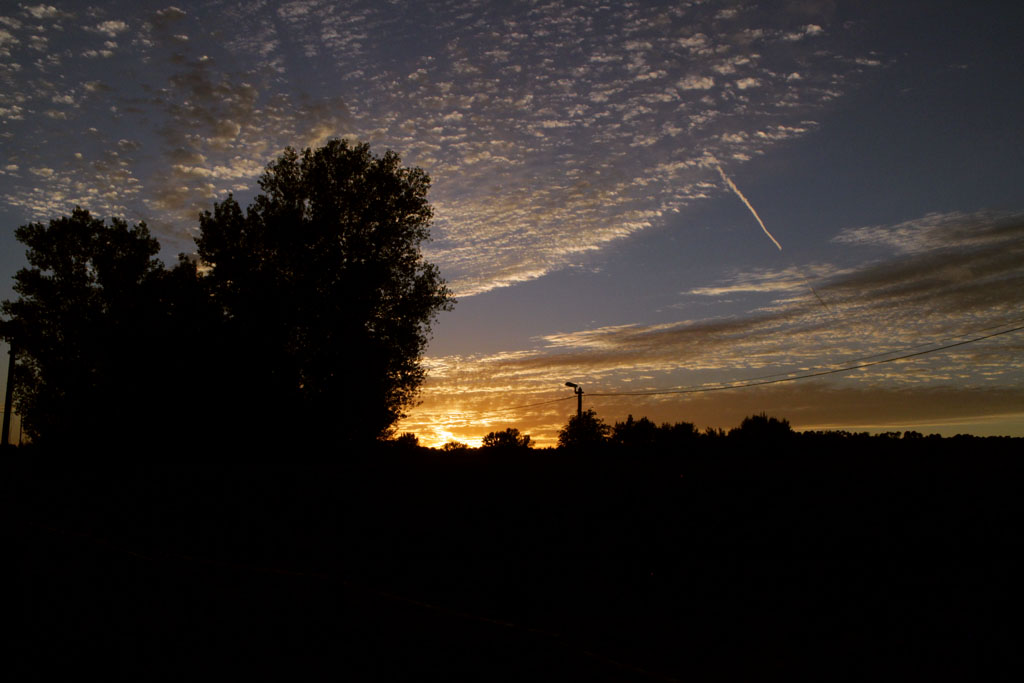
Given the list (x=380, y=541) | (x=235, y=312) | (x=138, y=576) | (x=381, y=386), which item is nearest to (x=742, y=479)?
(x=380, y=541)

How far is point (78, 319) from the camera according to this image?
4125cm

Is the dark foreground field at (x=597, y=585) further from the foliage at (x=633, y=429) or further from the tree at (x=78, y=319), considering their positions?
the foliage at (x=633, y=429)

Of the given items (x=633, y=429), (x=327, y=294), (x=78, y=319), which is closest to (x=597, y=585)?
(x=327, y=294)

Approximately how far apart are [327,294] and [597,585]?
843 inches

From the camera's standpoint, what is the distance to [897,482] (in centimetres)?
965

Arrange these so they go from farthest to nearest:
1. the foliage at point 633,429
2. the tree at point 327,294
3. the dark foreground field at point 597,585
A: the foliage at point 633,429, the tree at point 327,294, the dark foreground field at point 597,585

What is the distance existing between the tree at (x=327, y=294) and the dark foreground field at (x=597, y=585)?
13.9 metres

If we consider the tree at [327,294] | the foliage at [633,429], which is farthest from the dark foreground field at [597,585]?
the foliage at [633,429]

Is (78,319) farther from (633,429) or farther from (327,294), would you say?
(633,429)

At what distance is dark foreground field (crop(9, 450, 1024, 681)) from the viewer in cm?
719

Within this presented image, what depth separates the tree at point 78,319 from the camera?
3762cm

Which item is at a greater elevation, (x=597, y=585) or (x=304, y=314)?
(x=304, y=314)

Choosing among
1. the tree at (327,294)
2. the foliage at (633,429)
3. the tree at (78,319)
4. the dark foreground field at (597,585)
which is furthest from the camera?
the foliage at (633,429)

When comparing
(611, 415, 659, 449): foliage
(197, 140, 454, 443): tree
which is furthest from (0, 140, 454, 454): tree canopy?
(611, 415, 659, 449): foliage
